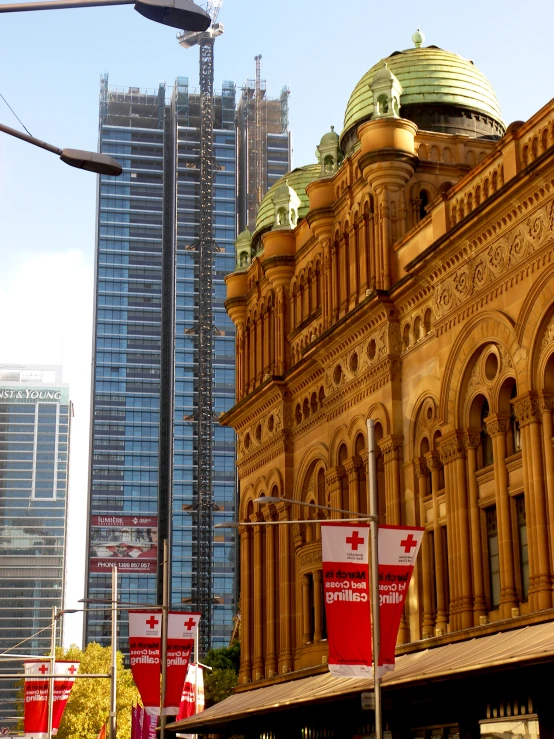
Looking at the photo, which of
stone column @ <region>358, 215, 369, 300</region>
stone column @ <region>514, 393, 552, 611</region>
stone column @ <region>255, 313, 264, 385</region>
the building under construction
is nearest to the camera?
stone column @ <region>514, 393, 552, 611</region>

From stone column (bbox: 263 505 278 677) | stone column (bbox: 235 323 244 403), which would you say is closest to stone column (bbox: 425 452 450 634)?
stone column (bbox: 263 505 278 677)

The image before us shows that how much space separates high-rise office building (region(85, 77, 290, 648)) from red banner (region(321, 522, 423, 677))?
129326 millimetres

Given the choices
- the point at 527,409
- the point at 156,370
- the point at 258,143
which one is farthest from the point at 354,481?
the point at 258,143

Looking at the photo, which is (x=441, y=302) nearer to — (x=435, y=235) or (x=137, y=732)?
(x=435, y=235)

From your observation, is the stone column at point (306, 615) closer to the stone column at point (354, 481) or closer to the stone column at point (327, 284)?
the stone column at point (354, 481)

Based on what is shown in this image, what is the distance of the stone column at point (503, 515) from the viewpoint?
3047 cm

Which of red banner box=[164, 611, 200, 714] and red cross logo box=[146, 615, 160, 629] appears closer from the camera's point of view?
red banner box=[164, 611, 200, 714]

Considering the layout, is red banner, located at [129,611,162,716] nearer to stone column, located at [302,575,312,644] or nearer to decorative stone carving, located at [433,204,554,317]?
stone column, located at [302,575,312,644]

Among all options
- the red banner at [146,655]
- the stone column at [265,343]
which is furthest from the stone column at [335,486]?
the stone column at [265,343]

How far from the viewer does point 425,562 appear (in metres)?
35.4

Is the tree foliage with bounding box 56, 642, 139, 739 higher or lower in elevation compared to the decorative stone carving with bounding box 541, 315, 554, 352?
lower

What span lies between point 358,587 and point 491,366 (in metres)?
8.68

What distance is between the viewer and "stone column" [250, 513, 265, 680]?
161 ft

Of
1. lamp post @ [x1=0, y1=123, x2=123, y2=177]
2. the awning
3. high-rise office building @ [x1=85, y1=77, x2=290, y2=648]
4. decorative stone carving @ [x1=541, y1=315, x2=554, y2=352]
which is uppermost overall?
high-rise office building @ [x1=85, y1=77, x2=290, y2=648]
